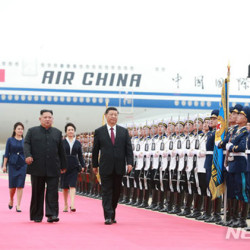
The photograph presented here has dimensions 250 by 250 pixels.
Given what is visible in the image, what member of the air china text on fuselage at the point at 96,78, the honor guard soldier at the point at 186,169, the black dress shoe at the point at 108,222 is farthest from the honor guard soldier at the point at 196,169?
the air china text on fuselage at the point at 96,78

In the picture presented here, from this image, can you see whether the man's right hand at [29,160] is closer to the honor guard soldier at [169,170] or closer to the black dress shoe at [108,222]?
the black dress shoe at [108,222]

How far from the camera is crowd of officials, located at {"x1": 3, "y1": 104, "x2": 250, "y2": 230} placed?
32.3ft

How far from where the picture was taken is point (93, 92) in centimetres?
2467

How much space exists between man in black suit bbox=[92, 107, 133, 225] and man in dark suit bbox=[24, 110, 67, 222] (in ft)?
1.88

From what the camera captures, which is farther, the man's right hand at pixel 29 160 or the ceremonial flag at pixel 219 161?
the ceremonial flag at pixel 219 161

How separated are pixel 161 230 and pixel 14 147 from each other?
4.35 meters

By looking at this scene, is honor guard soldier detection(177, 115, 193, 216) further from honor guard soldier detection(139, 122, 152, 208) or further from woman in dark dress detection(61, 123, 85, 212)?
woman in dark dress detection(61, 123, 85, 212)

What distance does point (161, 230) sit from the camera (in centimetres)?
907

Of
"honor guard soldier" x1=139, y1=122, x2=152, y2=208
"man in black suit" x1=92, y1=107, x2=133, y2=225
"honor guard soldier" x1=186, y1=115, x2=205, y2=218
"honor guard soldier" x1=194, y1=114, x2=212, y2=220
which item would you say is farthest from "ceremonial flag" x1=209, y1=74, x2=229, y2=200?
"honor guard soldier" x1=139, y1=122, x2=152, y2=208

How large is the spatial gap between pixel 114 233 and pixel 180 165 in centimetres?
355

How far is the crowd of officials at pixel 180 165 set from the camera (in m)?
9.86

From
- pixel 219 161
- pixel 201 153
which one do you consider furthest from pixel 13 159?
pixel 219 161

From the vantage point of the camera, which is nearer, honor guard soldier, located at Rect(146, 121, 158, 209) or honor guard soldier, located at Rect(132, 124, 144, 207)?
honor guard soldier, located at Rect(146, 121, 158, 209)

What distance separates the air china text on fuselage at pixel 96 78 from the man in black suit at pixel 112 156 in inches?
556
